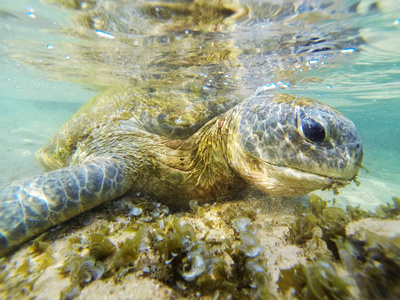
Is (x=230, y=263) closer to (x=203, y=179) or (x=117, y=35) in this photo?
(x=203, y=179)

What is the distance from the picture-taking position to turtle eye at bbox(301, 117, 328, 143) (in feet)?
6.91

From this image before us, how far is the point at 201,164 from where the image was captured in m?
3.04

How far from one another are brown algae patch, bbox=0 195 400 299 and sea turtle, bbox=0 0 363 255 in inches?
18.3

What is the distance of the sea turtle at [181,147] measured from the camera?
81.3 inches

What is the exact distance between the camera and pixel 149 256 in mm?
1404

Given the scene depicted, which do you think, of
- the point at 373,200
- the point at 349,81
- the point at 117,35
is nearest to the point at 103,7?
the point at 117,35

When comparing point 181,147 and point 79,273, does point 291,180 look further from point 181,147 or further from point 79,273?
point 79,273

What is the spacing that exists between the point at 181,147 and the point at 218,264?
2.26m

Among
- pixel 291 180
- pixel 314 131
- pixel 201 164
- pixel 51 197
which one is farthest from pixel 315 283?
pixel 51 197

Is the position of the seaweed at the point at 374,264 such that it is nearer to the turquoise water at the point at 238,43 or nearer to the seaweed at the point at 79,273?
the seaweed at the point at 79,273

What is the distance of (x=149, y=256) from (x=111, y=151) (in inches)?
89.0

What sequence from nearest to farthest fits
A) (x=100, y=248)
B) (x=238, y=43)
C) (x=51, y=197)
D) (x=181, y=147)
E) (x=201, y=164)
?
(x=100, y=248) → (x=51, y=197) → (x=201, y=164) → (x=181, y=147) → (x=238, y=43)

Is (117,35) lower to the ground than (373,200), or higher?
higher

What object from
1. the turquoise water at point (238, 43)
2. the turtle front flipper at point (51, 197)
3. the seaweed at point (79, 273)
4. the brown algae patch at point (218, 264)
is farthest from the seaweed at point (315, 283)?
the turquoise water at point (238, 43)
